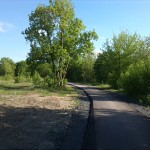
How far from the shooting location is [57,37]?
152 feet

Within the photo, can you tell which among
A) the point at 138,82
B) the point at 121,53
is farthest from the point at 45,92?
the point at 121,53

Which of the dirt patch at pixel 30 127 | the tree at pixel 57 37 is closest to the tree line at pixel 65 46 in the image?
the tree at pixel 57 37

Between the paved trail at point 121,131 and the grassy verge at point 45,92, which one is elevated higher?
the grassy verge at point 45,92

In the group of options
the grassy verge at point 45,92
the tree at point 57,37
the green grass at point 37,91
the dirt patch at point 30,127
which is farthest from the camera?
the tree at point 57,37

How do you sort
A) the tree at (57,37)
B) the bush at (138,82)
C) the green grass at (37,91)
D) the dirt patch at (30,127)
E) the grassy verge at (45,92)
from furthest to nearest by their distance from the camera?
the tree at (57,37), the green grass at (37,91), the grassy verge at (45,92), the bush at (138,82), the dirt patch at (30,127)

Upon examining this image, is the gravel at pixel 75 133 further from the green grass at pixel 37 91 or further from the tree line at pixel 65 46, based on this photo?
the tree line at pixel 65 46

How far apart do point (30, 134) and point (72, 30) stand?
33.9 metres

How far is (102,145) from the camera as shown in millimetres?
11523

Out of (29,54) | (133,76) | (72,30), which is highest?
→ (72,30)

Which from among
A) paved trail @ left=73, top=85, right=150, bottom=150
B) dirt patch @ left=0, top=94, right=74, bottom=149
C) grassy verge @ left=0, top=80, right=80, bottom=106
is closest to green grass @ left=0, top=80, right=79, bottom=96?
grassy verge @ left=0, top=80, right=80, bottom=106

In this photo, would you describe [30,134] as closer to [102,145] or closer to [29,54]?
[102,145]

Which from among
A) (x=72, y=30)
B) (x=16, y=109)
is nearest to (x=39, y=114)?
(x=16, y=109)

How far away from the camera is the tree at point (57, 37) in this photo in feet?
146

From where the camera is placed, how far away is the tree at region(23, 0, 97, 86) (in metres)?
44.6
